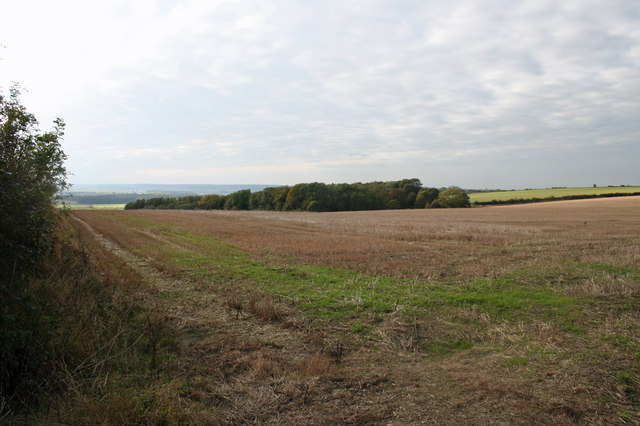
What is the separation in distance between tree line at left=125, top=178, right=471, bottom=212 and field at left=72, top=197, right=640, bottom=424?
76449mm

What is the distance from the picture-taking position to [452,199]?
90.7 m

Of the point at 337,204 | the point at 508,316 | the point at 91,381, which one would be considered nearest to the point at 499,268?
the point at 508,316

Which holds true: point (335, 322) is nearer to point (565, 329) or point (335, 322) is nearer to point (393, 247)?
point (565, 329)

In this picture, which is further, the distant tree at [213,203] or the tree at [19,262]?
the distant tree at [213,203]

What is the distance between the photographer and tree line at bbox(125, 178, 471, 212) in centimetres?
9162

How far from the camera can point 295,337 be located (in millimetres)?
7273

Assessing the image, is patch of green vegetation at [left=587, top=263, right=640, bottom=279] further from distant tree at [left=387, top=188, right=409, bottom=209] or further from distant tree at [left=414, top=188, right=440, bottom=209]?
distant tree at [left=414, top=188, right=440, bottom=209]

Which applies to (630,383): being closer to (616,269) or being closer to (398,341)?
(398,341)

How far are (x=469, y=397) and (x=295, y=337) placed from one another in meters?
3.46

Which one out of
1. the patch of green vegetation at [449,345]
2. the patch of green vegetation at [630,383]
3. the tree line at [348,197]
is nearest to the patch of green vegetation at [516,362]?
the patch of green vegetation at [449,345]

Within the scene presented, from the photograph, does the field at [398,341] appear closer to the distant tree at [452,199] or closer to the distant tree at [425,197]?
the distant tree at [452,199]

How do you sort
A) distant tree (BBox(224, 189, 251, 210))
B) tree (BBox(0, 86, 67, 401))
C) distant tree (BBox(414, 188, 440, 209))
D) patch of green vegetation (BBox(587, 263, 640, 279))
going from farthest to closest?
distant tree (BBox(224, 189, 251, 210)) < distant tree (BBox(414, 188, 440, 209)) < patch of green vegetation (BBox(587, 263, 640, 279)) < tree (BBox(0, 86, 67, 401))

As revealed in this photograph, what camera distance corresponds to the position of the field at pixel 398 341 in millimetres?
4730

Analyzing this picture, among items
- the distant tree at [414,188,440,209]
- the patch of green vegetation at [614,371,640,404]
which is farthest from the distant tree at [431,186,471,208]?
the patch of green vegetation at [614,371,640,404]
